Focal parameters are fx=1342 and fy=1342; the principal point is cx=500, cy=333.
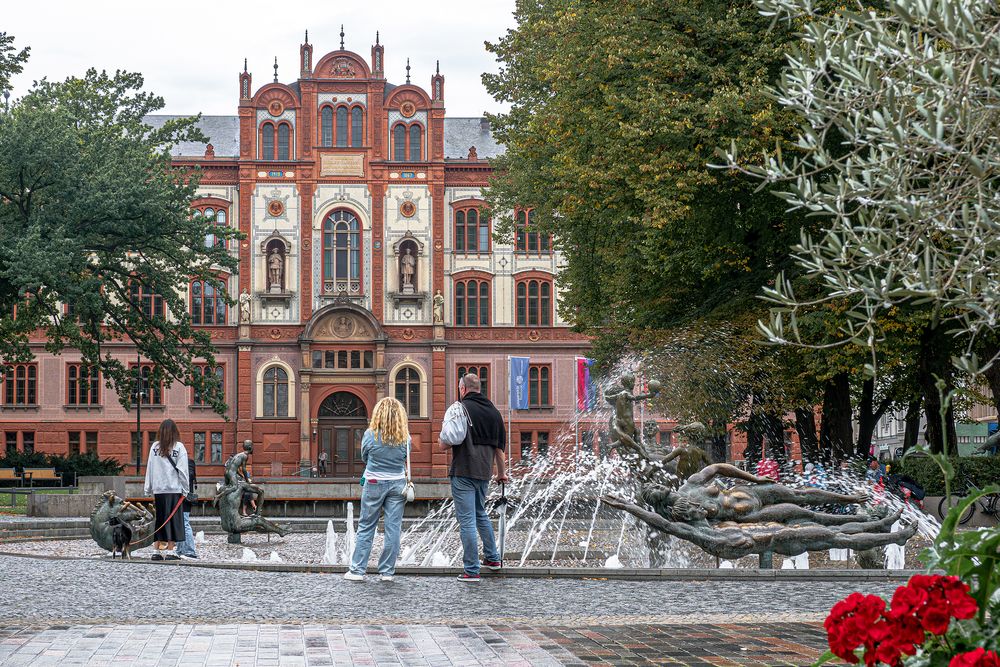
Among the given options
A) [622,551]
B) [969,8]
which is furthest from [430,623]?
[622,551]

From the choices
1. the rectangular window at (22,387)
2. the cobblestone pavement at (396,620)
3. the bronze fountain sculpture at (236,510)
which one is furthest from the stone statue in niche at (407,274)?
the cobblestone pavement at (396,620)

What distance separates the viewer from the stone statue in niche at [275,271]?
197 feet

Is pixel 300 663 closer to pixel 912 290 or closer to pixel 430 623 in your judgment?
pixel 430 623

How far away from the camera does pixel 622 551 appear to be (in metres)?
19.5

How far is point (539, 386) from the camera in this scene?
61.8 meters

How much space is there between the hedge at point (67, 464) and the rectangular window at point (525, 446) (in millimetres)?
18669

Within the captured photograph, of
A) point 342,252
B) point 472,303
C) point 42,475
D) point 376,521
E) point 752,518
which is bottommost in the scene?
point 42,475

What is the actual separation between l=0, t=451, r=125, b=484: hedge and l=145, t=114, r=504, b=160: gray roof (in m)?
19.2

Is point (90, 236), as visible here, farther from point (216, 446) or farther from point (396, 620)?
point (216, 446)

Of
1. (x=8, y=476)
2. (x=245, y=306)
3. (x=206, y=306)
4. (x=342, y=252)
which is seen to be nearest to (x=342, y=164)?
(x=342, y=252)

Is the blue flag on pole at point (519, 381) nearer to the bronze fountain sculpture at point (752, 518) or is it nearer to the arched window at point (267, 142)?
the arched window at point (267, 142)

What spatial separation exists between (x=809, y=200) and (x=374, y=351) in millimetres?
53457

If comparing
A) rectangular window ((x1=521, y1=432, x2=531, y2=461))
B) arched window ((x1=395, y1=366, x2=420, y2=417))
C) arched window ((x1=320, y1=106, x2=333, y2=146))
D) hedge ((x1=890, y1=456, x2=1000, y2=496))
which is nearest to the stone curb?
hedge ((x1=890, y1=456, x2=1000, y2=496))

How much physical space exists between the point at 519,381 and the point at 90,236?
26.0 metres
